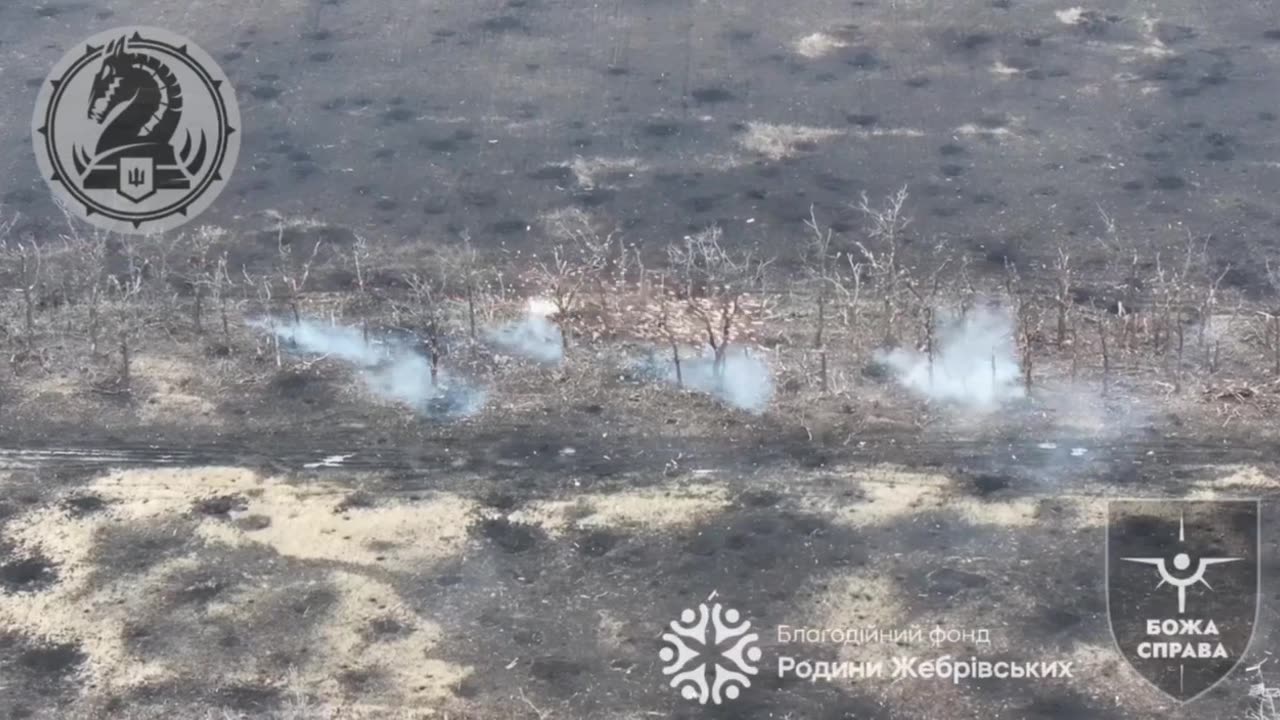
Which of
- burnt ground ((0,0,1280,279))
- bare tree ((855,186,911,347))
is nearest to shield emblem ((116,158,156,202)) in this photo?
burnt ground ((0,0,1280,279))

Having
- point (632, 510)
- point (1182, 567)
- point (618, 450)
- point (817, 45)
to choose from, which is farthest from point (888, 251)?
point (1182, 567)

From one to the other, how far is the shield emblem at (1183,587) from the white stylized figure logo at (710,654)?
309 centimetres

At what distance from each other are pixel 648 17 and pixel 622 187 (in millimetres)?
5165

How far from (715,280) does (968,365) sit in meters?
3.12

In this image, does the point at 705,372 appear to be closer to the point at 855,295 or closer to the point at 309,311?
the point at 855,295

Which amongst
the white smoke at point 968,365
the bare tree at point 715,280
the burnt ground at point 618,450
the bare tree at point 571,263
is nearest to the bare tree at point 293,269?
A: the burnt ground at point 618,450

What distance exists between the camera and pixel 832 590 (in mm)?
15188

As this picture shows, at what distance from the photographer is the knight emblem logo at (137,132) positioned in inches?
858

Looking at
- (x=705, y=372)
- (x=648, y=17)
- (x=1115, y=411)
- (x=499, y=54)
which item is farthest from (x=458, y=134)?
(x=1115, y=411)

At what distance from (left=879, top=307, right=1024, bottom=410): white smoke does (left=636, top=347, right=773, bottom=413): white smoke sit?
135cm

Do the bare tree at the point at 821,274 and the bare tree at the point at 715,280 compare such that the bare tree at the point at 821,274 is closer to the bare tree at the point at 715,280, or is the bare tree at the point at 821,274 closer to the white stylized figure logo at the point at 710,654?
the bare tree at the point at 715,280

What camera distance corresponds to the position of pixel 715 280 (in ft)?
65.0

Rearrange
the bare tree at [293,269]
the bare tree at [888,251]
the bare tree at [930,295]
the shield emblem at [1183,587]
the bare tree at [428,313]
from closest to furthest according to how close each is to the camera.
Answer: the shield emblem at [1183,587] → the bare tree at [930,295] → the bare tree at [428,313] → the bare tree at [888,251] → the bare tree at [293,269]

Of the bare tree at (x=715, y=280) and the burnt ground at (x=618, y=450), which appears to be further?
the bare tree at (x=715, y=280)
